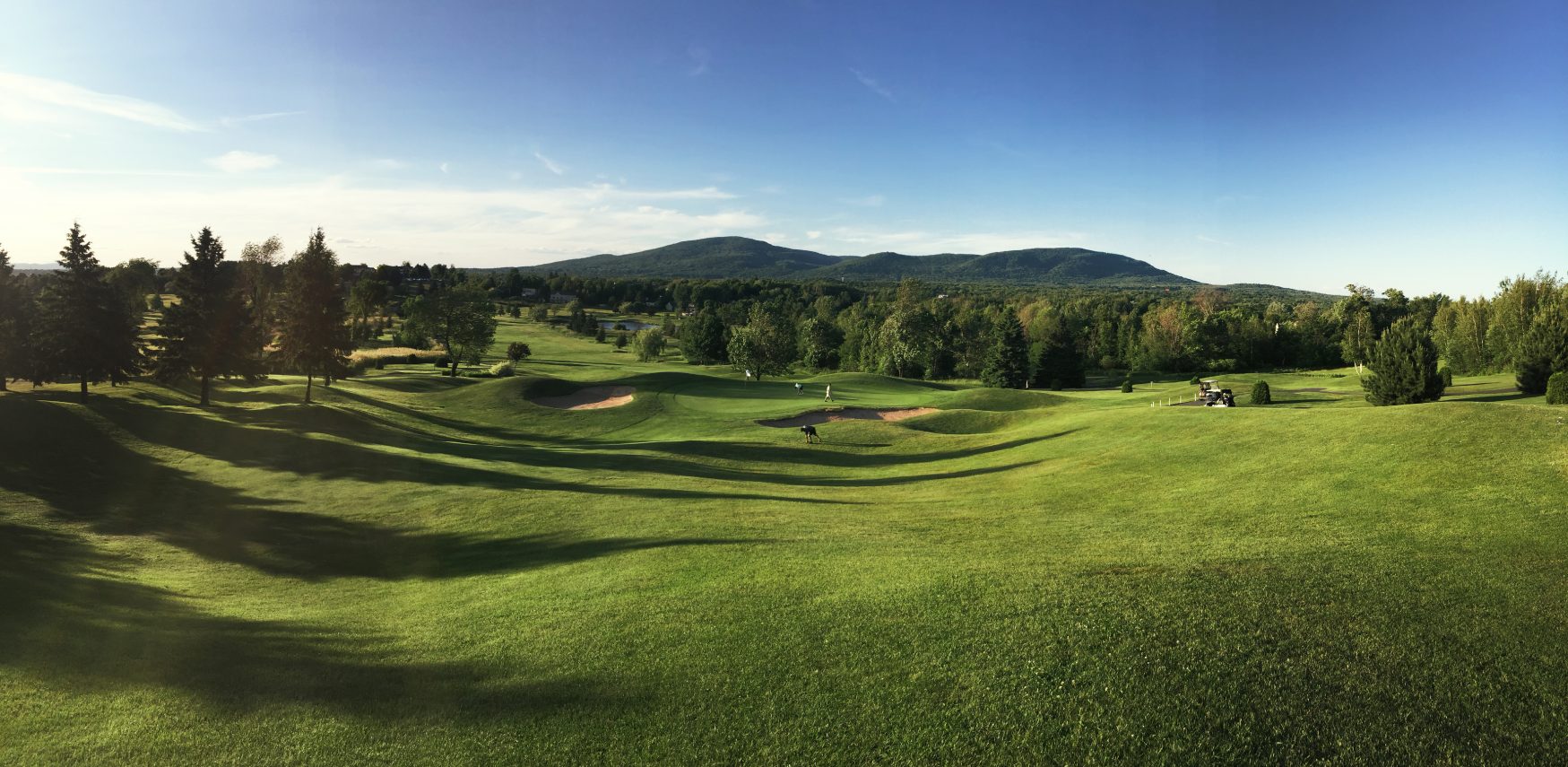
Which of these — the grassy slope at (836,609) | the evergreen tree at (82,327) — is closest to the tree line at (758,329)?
the evergreen tree at (82,327)

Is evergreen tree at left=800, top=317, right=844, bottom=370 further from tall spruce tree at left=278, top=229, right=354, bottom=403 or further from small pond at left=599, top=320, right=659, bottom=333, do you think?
tall spruce tree at left=278, top=229, right=354, bottom=403

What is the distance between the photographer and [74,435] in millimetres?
26000

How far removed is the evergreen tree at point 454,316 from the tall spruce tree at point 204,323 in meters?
21.7

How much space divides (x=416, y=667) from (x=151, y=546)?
13.2 meters

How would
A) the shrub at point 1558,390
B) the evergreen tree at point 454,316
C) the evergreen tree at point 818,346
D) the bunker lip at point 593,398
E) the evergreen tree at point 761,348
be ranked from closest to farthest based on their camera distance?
the shrub at point 1558,390 → the bunker lip at point 593,398 → the evergreen tree at point 454,316 → the evergreen tree at point 761,348 → the evergreen tree at point 818,346

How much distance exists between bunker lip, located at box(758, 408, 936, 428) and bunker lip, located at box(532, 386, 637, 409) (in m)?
12.4

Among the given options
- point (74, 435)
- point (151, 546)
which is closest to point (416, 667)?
point (151, 546)

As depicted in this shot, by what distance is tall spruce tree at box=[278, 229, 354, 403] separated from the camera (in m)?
43.6

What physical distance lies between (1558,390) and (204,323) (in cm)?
6499

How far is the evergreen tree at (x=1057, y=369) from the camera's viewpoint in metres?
86.6

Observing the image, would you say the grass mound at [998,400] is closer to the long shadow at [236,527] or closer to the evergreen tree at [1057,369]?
the long shadow at [236,527]

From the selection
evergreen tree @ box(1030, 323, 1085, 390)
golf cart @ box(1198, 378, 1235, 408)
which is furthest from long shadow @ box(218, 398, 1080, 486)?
evergreen tree @ box(1030, 323, 1085, 390)

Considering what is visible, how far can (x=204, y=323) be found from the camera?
130 feet

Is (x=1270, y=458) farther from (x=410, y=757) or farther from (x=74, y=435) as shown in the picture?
(x=74, y=435)
